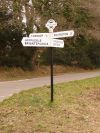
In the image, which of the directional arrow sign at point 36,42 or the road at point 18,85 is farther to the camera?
the road at point 18,85

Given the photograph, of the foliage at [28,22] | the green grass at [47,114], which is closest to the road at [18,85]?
the green grass at [47,114]

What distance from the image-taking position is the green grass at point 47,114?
37.4 feet

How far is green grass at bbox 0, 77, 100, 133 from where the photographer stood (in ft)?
37.4

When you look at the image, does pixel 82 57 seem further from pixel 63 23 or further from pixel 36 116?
pixel 36 116

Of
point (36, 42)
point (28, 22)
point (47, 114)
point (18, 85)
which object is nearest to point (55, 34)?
point (36, 42)

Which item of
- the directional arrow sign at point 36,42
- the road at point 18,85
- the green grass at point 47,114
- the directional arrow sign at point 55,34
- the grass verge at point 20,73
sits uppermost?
the directional arrow sign at point 55,34

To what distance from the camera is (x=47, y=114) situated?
13.1 meters

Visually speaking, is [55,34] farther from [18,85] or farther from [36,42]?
[18,85]

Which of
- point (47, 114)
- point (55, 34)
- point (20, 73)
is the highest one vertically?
point (55, 34)

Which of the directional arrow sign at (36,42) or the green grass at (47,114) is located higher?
the directional arrow sign at (36,42)

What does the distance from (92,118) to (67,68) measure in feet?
103

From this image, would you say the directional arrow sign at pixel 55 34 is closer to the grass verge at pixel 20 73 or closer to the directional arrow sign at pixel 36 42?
the directional arrow sign at pixel 36 42

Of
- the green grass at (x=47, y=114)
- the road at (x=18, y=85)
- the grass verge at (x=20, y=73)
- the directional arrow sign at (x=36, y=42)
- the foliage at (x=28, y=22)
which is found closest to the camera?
the green grass at (x=47, y=114)

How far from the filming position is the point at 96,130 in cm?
1142
